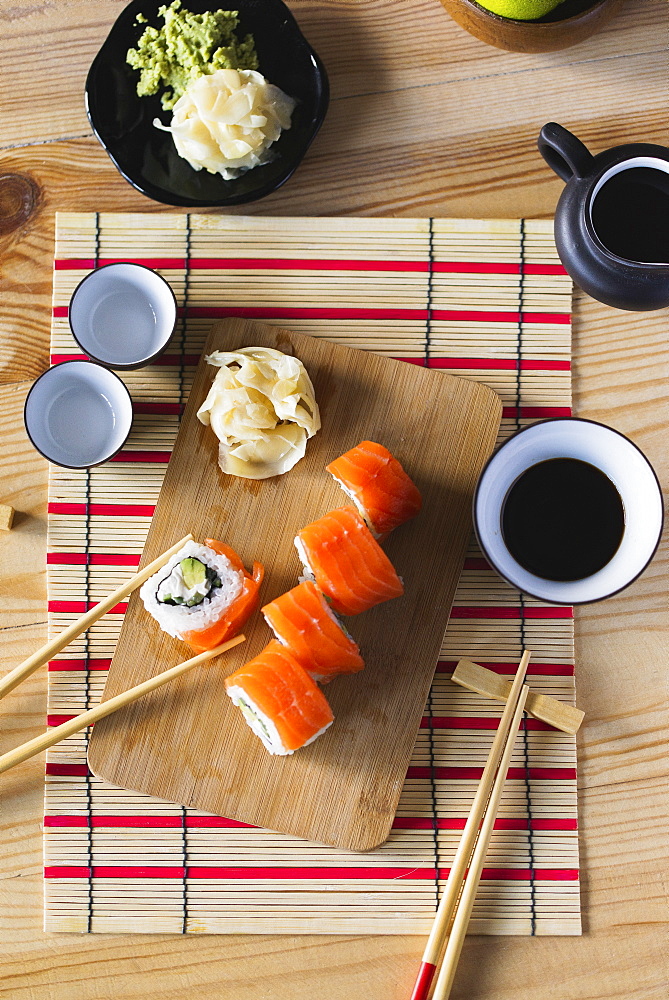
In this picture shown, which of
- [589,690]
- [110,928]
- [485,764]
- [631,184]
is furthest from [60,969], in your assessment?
[631,184]

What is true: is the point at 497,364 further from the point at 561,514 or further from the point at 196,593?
the point at 196,593

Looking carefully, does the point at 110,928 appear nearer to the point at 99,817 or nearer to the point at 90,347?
the point at 99,817

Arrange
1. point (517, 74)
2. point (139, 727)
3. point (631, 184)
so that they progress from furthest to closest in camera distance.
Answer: point (517, 74) → point (139, 727) → point (631, 184)

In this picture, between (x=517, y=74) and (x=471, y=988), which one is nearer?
(x=471, y=988)

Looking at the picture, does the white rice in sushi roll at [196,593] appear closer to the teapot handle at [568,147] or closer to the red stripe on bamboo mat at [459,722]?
the red stripe on bamboo mat at [459,722]

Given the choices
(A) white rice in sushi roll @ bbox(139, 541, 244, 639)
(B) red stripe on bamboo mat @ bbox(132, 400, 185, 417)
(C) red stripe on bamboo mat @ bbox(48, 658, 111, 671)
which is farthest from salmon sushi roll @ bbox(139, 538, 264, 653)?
(B) red stripe on bamboo mat @ bbox(132, 400, 185, 417)

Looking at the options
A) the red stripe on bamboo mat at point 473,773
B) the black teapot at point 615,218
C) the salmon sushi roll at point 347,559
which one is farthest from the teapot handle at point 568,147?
the red stripe on bamboo mat at point 473,773
